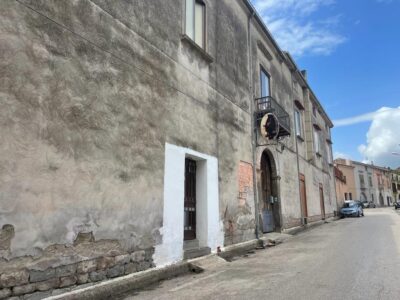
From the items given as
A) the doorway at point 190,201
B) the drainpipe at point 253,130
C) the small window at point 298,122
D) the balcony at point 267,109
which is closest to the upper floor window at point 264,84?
the balcony at point 267,109

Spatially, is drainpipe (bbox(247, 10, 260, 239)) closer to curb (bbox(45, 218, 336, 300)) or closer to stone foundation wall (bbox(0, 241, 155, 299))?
curb (bbox(45, 218, 336, 300))

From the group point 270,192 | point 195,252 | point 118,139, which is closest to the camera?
point 118,139

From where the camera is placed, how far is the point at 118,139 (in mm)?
5992

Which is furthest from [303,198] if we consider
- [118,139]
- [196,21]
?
[118,139]

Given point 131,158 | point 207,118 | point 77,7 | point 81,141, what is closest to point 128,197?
point 131,158

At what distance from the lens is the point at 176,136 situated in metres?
7.69

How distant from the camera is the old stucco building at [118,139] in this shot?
4.50 metres

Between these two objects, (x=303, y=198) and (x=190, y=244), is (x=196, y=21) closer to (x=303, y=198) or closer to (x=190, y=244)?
(x=190, y=244)

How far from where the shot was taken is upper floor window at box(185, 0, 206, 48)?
9172mm

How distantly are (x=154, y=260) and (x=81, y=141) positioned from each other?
109 inches

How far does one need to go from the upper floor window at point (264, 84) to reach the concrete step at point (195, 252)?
7736 mm

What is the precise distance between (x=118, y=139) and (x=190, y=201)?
3272 millimetres

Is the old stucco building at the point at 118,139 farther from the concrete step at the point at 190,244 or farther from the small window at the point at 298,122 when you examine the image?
the small window at the point at 298,122

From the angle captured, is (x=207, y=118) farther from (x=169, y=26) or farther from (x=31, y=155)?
(x=31, y=155)
